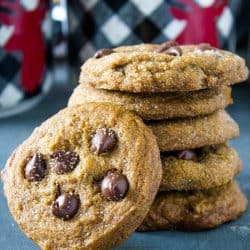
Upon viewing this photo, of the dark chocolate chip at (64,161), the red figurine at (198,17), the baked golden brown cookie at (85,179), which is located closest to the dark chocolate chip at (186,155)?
the baked golden brown cookie at (85,179)

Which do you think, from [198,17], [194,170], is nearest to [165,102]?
[194,170]

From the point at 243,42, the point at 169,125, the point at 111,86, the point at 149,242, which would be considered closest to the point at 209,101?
the point at 169,125

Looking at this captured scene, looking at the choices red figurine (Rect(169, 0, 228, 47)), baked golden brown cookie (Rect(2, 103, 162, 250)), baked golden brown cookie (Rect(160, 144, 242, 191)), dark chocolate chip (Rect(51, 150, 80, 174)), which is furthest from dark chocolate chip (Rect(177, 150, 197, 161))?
red figurine (Rect(169, 0, 228, 47))

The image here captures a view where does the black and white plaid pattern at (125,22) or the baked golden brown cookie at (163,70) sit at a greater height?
the baked golden brown cookie at (163,70)

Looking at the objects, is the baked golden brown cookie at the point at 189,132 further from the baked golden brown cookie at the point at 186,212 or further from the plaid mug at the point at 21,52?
the plaid mug at the point at 21,52

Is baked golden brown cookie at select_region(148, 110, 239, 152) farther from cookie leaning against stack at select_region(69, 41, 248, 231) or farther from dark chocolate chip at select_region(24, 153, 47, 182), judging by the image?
dark chocolate chip at select_region(24, 153, 47, 182)
